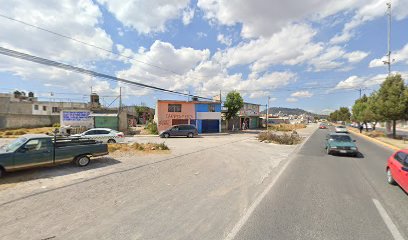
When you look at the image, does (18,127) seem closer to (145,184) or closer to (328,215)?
(145,184)

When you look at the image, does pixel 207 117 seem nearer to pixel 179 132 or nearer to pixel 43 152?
pixel 179 132

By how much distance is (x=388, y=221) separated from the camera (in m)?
4.98

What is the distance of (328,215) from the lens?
5320mm

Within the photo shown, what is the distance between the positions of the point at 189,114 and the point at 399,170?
3213 centimetres

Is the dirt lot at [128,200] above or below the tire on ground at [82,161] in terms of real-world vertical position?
below

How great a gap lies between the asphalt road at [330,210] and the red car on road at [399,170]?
0.30 m

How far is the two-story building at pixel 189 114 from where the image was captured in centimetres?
3609

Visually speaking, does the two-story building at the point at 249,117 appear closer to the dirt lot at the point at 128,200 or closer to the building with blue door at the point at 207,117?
the building with blue door at the point at 207,117

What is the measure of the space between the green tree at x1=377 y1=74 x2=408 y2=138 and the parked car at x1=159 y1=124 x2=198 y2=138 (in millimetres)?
22836

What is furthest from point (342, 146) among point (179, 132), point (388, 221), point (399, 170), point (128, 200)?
point (179, 132)

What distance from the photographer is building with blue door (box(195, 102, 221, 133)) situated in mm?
38688

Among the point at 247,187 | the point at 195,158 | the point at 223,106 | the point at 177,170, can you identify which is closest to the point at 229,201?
the point at 247,187

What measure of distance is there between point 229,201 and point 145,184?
3214 mm

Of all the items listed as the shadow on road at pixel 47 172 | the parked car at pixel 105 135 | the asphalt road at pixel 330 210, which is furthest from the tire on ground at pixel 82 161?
the parked car at pixel 105 135
